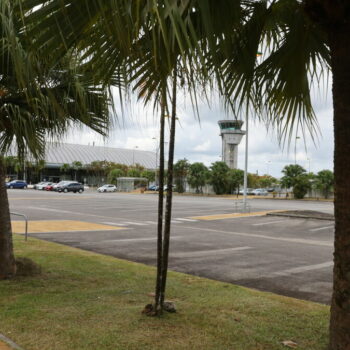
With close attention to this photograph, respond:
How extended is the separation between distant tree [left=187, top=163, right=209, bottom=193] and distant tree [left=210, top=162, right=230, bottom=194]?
1.10m

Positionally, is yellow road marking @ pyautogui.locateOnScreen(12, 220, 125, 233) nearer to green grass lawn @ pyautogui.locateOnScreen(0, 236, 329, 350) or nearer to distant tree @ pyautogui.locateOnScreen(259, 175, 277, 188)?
green grass lawn @ pyautogui.locateOnScreen(0, 236, 329, 350)

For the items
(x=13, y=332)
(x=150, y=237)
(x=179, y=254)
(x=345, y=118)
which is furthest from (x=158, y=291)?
(x=150, y=237)

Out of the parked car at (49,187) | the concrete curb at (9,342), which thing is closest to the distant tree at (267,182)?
the parked car at (49,187)

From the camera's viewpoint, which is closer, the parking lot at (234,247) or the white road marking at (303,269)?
the parking lot at (234,247)

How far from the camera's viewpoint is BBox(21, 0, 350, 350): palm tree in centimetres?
234

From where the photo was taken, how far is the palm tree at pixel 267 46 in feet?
7.68

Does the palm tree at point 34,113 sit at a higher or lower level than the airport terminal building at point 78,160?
lower

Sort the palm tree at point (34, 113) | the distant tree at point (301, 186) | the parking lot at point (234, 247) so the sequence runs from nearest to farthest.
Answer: the palm tree at point (34, 113), the parking lot at point (234, 247), the distant tree at point (301, 186)

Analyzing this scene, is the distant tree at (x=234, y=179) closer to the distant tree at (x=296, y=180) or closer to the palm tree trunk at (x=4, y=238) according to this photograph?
the distant tree at (x=296, y=180)

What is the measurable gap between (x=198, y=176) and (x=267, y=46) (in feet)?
202

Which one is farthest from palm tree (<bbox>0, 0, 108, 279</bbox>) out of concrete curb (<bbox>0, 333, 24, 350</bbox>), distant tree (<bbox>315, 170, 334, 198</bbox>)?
distant tree (<bbox>315, 170, 334, 198</bbox>)

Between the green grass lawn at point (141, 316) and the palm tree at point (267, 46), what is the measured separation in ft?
4.58

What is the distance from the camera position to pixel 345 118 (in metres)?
3.11

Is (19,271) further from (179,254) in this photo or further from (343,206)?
(343,206)
